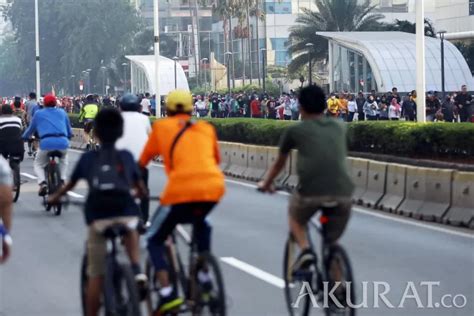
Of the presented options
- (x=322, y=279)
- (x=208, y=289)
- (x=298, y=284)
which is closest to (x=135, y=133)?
(x=298, y=284)

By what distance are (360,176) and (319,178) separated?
1199cm

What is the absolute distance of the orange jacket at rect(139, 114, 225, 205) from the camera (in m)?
8.97

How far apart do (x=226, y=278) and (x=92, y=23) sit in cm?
12623

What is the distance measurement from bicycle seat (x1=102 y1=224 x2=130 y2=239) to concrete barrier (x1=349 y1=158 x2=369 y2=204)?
12826mm

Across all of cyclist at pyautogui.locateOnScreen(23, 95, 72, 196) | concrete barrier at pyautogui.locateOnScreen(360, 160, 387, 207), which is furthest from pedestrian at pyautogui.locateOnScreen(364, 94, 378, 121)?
cyclist at pyautogui.locateOnScreen(23, 95, 72, 196)

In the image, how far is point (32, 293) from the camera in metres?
12.0

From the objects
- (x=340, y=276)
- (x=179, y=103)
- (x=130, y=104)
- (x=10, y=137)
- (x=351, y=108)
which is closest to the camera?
(x=340, y=276)

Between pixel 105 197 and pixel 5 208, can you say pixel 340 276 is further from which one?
pixel 5 208

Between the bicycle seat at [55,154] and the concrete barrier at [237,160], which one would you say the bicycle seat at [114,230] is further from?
the concrete barrier at [237,160]

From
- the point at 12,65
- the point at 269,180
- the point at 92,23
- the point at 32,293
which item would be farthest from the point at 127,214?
the point at 12,65

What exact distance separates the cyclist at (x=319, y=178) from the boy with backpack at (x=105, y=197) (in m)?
1.36

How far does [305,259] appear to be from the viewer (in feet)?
31.2

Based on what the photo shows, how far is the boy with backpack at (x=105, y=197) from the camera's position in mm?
8609

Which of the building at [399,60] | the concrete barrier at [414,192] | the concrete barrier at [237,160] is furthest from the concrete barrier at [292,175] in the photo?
the building at [399,60]
